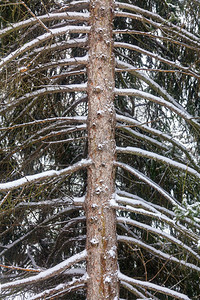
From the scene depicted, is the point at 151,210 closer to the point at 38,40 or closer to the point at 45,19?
the point at 38,40

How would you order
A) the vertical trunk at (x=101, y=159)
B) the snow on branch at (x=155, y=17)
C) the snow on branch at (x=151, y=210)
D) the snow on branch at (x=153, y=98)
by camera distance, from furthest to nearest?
the snow on branch at (x=155, y=17) → the snow on branch at (x=153, y=98) → the vertical trunk at (x=101, y=159) → the snow on branch at (x=151, y=210)

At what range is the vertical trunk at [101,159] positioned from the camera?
3211mm

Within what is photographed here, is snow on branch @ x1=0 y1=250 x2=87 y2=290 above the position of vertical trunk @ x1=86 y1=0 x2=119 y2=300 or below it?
below

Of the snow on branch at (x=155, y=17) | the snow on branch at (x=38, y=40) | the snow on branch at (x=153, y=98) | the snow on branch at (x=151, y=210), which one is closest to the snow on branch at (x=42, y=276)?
the snow on branch at (x=151, y=210)

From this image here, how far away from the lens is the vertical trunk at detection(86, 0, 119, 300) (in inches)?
126

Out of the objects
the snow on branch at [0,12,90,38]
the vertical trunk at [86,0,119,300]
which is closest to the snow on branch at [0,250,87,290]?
the vertical trunk at [86,0,119,300]

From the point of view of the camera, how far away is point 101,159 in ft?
11.3

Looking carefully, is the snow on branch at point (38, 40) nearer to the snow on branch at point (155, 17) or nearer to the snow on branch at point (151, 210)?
the snow on branch at point (155, 17)

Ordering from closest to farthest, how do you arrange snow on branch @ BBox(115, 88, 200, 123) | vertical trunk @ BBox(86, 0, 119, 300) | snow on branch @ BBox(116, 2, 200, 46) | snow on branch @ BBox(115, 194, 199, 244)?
snow on branch @ BBox(115, 194, 199, 244) → vertical trunk @ BBox(86, 0, 119, 300) → snow on branch @ BBox(115, 88, 200, 123) → snow on branch @ BBox(116, 2, 200, 46)

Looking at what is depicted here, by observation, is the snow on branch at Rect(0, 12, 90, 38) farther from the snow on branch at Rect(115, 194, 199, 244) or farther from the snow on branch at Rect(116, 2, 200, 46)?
the snow on branch at Rect(115, 194, 199, 244)

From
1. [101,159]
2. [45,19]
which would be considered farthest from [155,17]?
[101,159]

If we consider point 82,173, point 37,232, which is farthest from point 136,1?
point 37,232

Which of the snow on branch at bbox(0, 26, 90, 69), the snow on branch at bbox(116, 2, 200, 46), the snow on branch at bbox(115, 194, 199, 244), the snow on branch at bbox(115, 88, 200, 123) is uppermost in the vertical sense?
the snow on branch at bbox(116, 2, 200, 46)

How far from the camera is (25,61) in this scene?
366 centimetres
